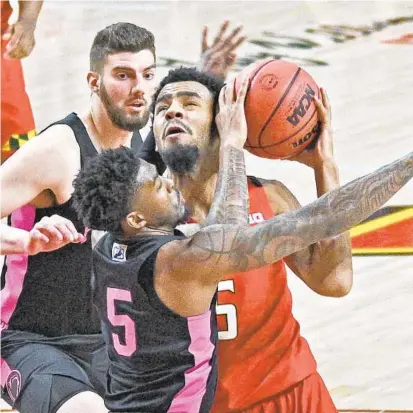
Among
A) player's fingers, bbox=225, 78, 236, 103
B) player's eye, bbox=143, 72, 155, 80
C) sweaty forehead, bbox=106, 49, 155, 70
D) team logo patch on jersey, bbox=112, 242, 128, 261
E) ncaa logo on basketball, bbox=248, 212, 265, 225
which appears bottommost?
ncaa logo on basketball, bbox=248, 212, 265, 225

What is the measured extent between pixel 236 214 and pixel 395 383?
104 centimetres

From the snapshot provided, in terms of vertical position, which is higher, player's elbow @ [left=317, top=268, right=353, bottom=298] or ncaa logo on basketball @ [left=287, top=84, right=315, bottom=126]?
ncaa logo on basketball @ [left=287, top=84, right=315, bottom=126]

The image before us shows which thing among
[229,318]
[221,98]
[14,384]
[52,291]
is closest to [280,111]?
[221,98]

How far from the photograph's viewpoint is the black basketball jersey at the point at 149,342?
7.06 ft

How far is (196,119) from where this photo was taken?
2.42 meters

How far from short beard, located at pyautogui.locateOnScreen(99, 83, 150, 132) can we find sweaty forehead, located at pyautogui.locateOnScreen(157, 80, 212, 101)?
0.32 meters

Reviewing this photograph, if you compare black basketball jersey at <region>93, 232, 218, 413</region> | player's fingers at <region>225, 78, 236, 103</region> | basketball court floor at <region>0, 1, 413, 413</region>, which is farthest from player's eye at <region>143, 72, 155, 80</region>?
black basketball jersey at <region>93, 232, 218, 413</region>

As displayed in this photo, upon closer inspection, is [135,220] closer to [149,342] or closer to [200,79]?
[149,342]

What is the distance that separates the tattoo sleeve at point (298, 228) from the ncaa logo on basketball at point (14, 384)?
85cm

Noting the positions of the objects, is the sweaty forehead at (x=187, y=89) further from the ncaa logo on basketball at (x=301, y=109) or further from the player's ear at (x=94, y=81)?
the player's ear at (x=94, y=81)

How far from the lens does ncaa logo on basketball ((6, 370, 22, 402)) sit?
2566mm

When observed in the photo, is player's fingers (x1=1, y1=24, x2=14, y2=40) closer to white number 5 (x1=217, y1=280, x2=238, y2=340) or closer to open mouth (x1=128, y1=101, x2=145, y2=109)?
open mouth (x1=128, y1=101, x2=145, y2=109)

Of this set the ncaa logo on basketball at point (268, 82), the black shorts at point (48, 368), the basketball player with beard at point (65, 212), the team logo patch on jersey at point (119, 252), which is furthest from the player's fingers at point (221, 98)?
the black shorts at point (48, 368)

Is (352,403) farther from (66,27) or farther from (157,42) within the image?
(66,27)
